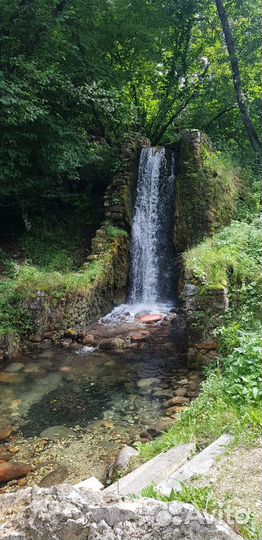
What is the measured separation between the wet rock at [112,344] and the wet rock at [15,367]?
1.49 metres

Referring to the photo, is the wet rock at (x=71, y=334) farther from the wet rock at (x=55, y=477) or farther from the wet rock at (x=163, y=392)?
the wet rock at (x=55, y=477)

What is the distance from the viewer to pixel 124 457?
144 inches

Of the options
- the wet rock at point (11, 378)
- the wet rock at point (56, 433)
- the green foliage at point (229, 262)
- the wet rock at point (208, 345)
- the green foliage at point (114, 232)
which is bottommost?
the wet rock at point (56, 433)

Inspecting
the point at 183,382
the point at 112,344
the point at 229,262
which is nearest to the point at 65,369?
the point at 112,344

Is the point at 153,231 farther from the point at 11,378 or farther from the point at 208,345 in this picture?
the point at 11,378

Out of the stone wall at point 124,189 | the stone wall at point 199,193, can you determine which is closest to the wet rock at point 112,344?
the stone wall at point 199,193

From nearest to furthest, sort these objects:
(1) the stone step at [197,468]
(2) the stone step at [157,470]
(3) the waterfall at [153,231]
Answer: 1. (1) the stone step at [197,468]
2. (2) the stone step at [157,470]
3. (3) the waterfall at [153,231]

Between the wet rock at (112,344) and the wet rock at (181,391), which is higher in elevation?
the wet rock at (112,344)

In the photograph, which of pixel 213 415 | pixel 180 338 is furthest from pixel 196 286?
pixel 213 415

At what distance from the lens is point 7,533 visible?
1.64 m

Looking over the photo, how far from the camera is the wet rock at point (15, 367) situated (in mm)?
6387

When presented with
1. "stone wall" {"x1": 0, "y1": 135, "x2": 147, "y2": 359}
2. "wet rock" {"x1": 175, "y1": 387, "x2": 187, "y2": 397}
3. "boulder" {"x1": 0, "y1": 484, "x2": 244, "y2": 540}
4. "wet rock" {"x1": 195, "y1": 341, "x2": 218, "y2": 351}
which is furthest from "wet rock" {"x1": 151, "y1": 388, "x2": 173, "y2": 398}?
"boulder" {"x1": 0, "y1": 484, "x2": 244, "y2": 540}

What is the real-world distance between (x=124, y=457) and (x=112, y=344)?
3.63 metres

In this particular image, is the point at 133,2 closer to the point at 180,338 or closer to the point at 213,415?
the point at 180,338
